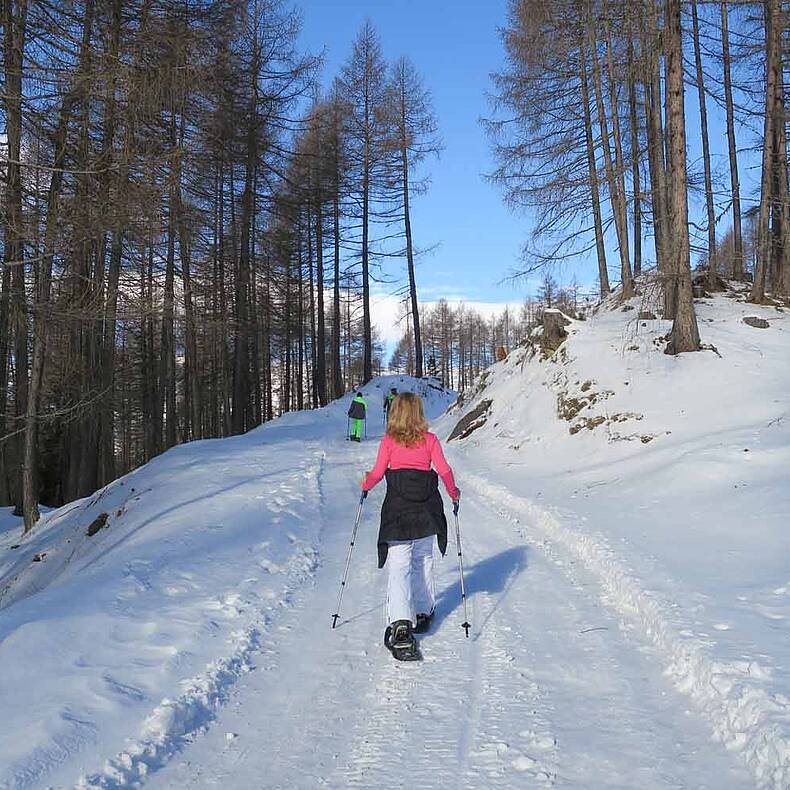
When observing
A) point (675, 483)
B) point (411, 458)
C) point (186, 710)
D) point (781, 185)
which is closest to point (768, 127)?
point (781, 185)

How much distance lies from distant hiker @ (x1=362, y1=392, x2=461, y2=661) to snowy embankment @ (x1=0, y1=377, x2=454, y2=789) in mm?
1265

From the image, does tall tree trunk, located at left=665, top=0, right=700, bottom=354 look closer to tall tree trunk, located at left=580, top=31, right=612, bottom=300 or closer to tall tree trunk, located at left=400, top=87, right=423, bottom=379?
tall tree trunk, located at left=580, top=31, right=612, bottom=300

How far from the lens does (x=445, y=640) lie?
200 inches

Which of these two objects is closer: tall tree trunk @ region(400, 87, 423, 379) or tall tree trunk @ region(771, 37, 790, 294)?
tall tree trunk @ region(771, 37, 790, 294)

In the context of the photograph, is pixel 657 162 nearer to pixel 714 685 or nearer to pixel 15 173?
pixel 15 173

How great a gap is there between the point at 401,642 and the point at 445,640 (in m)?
0.51

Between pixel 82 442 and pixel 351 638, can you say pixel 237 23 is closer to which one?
pixel 82 442

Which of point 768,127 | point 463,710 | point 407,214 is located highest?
point 407,214

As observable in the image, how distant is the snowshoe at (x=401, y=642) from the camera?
4.66m

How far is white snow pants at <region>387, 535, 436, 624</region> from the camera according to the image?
16.1 feet

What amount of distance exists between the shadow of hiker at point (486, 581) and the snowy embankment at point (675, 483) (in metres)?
0.62

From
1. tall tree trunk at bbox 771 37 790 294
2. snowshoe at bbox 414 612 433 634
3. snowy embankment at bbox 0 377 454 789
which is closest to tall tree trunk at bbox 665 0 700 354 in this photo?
tall tree trunk at bbox 771 37 790 294

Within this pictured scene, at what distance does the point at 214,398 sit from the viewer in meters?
34.4

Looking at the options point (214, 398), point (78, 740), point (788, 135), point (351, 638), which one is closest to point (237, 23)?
point (351, 638)
